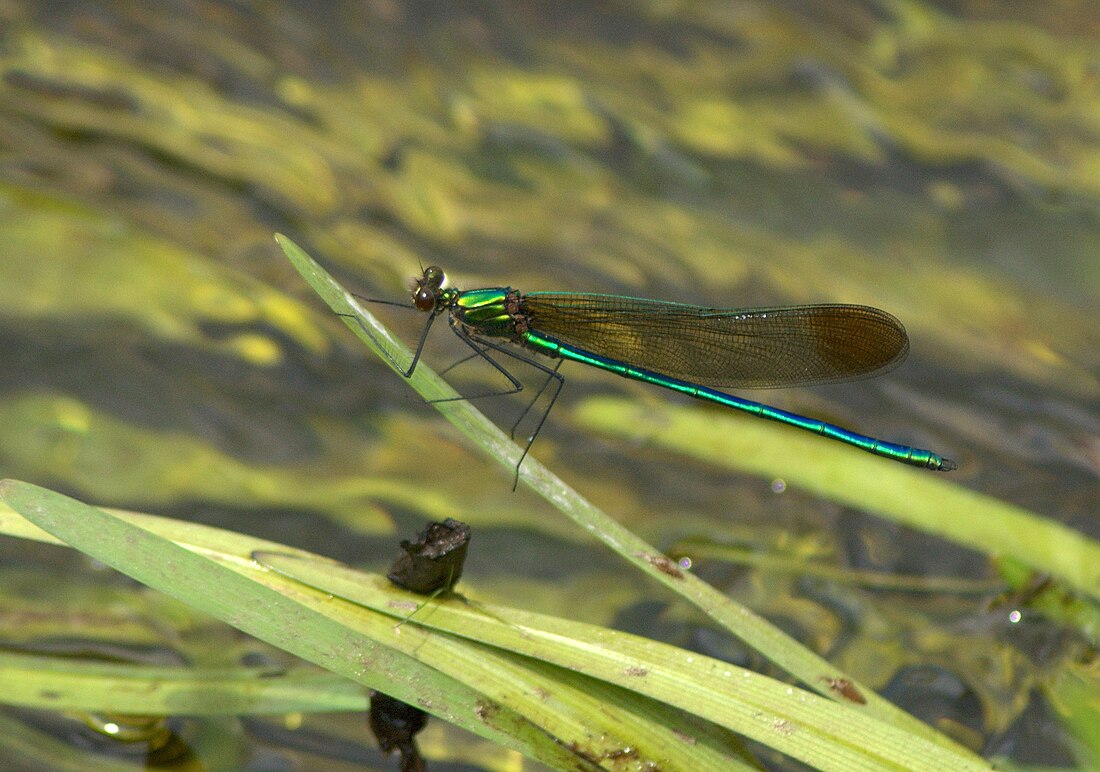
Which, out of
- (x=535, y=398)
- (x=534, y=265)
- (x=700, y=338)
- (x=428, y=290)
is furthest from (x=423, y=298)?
(x=534, y=265)

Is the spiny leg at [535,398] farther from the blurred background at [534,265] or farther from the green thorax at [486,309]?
the green thorax at [486,309]

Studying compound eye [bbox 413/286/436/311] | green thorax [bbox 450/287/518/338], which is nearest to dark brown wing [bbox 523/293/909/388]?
green thorax [bbox 450/287/518/338]

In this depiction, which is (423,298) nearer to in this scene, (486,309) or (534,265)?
(486,309)

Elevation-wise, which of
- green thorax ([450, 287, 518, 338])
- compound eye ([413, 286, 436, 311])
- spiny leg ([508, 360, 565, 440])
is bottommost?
spiny leg ([508, 360, 565, 440])

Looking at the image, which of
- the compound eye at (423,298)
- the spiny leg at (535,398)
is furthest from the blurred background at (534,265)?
the compound eye at (423,298)

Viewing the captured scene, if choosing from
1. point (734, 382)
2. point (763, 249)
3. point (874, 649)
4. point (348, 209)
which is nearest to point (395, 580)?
point (874, 649)

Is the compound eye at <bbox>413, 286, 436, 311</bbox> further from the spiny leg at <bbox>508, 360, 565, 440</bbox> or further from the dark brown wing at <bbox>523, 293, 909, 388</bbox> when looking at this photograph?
the spiny leg at <bbox>508, 360, 565, 440</bbox>

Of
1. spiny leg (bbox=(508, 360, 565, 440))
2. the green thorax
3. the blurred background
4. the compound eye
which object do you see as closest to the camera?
the blurred background

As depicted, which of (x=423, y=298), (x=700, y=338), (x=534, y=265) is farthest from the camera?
(x=534, y=265)
